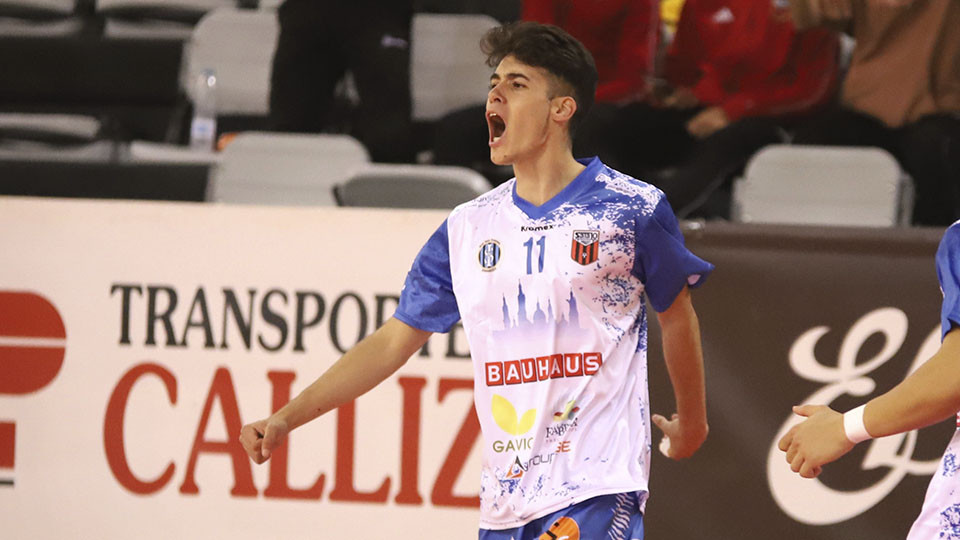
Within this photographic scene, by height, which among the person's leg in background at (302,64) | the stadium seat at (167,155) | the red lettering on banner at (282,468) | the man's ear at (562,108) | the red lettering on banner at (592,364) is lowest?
the red lettering on banner at (282,468)

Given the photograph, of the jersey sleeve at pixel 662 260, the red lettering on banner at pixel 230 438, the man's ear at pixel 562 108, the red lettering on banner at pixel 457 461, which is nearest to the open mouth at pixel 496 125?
the man's ear at pixel 562 108

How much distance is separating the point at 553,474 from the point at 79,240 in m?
2.83

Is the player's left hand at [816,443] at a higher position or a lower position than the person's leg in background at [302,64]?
lower

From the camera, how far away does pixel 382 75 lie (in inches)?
249

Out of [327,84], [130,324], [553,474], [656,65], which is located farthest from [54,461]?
[656,65]

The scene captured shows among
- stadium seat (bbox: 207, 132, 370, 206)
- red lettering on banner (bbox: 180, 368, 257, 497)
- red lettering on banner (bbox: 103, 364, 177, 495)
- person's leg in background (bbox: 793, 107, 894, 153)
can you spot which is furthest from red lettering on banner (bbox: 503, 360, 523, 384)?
person's leg in background (bbox: 793, 107, 894, 153)

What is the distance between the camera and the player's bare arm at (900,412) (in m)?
2.53

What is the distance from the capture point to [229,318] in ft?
16.7

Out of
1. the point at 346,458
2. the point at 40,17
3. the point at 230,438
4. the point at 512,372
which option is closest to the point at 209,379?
the point at 230,438

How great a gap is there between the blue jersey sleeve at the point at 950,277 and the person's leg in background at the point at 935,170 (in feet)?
9.92

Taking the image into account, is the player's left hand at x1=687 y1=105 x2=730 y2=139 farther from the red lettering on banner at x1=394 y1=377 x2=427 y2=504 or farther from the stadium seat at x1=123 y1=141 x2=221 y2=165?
the stadium seat at x1=123 y1=141 x2=221 y2=165

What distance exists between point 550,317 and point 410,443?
1.85 m

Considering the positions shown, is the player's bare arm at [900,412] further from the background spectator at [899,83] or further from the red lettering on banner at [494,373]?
the background spectator at [899,83]

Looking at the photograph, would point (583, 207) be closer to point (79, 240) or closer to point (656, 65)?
point (79, 240)
